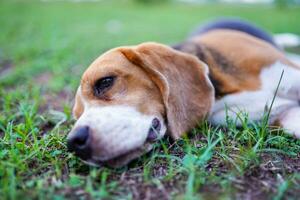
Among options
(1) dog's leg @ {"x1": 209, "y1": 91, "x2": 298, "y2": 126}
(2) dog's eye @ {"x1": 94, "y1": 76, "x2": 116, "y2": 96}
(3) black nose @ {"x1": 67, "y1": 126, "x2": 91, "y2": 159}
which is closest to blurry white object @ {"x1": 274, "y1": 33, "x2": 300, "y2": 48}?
(1) dog's leg @ {"x1": 209, "y1": 91, "x2": 298, "y2": 126}

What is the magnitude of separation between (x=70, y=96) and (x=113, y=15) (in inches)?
461

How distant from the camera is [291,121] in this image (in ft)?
11.2

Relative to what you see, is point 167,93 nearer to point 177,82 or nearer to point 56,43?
point 177,82

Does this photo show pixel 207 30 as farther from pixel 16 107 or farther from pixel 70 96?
pixel 16 107

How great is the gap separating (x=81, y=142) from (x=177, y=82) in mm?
1069

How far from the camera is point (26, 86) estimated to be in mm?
5148

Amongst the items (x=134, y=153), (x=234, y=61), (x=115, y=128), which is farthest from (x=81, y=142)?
(x=234, y=61)

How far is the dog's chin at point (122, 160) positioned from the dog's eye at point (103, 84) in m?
0.60

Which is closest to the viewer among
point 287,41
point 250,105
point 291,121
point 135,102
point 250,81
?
point 135,102

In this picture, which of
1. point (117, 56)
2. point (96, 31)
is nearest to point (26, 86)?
point (117, 56)

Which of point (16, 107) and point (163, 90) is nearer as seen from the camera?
point (163, 90)

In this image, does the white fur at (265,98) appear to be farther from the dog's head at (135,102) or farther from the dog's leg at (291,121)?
the dog's head at (135,102)

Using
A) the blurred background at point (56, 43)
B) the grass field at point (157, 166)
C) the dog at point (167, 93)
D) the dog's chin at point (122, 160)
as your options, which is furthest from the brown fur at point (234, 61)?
the blurred background at point (56, 43)

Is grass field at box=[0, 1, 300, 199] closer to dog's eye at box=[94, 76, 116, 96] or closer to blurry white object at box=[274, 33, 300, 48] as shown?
dog's eye at box=[94, 76, 116, 96]
